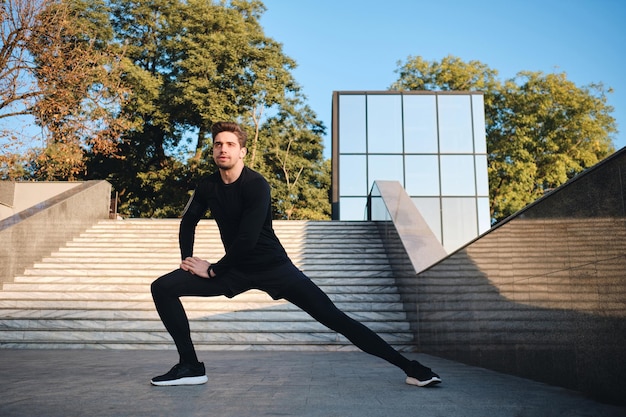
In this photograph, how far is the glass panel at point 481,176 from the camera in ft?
69.9

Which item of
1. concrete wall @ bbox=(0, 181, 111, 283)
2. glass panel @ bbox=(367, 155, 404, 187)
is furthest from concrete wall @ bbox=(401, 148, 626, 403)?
glass panel @ bbox=(367, 155, 404, 187)

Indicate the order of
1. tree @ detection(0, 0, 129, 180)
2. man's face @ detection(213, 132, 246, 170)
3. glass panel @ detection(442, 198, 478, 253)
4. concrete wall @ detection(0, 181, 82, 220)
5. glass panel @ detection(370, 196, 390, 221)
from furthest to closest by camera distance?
1. glass panel @ detection(442, 198, 478, 253)
2. concrete wall @ detection(0, 181, 82, 220)
3. tree @ detection(0, 0, 129, 180)
4. glass panel @ detection(370, 196, 390, 221)
5. man's face @ detection(213, 132, 246, 170)

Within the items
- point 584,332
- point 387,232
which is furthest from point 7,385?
point 387,232

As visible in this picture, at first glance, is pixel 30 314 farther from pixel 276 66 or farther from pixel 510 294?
pixel 276 66

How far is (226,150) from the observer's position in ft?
12.7

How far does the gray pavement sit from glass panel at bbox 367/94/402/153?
16553 mm

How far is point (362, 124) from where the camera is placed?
71.9 ft

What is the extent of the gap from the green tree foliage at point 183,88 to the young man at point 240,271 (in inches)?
885

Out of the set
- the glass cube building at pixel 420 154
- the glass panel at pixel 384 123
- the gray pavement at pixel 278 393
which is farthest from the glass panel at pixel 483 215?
the gray pavement at pixel 278 393

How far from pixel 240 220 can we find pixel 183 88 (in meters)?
23.4

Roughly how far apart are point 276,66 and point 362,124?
8.04 meters

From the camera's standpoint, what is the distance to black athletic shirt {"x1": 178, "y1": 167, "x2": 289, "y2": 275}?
3.73 meters

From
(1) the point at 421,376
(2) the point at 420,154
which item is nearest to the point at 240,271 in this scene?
(1) the point at 421,376

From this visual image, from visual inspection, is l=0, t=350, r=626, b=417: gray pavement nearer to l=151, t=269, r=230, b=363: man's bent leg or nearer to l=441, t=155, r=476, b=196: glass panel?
l=151, t=269, r=230, b=363: man's bent leg
